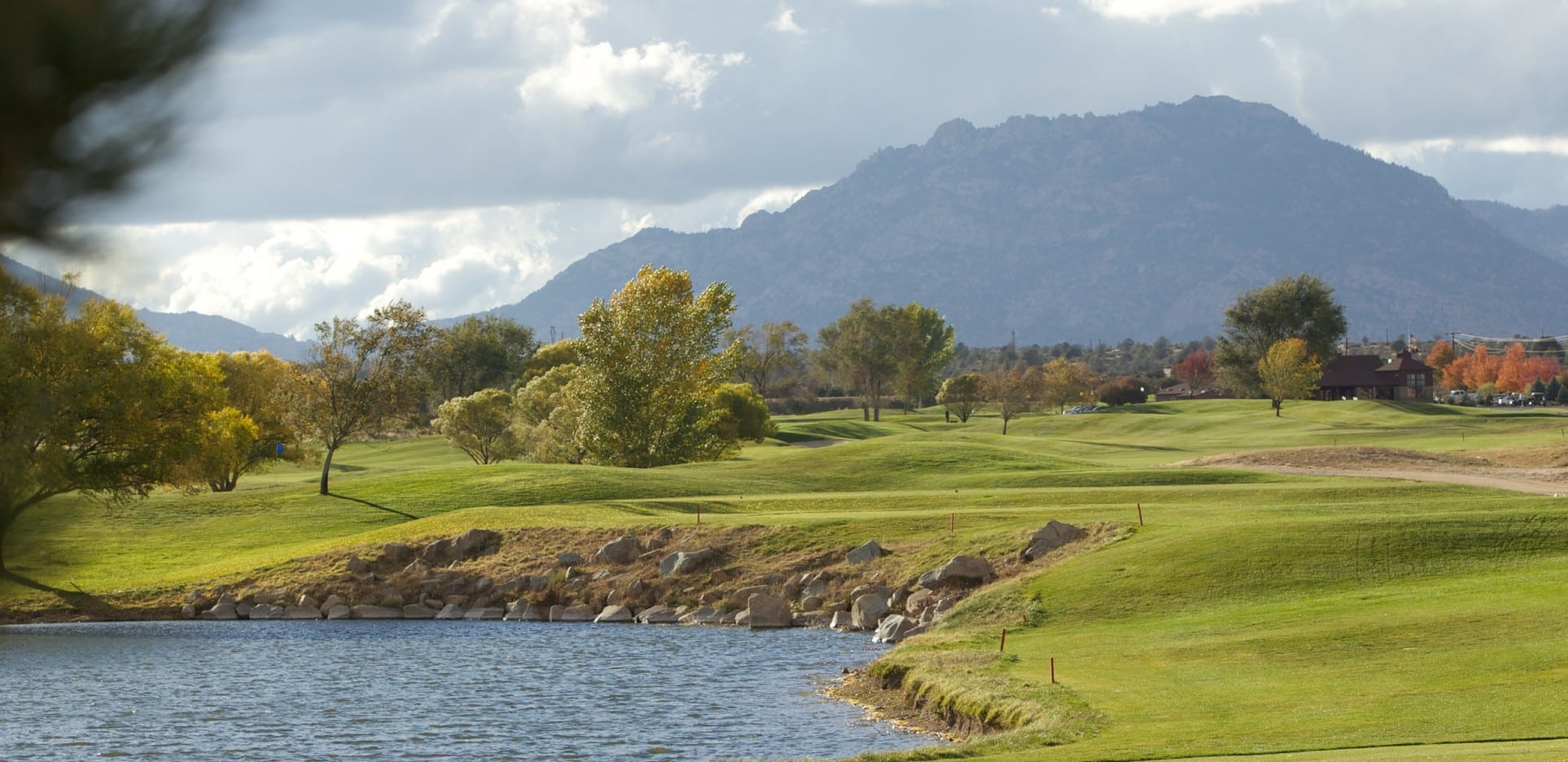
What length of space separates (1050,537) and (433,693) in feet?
50.6

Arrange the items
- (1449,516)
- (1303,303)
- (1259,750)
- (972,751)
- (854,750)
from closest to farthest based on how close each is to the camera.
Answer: (1259,750), (972,751), (854,750), (1449,516), (1303,303)

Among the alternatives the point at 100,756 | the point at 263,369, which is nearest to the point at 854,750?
the point at 100,756

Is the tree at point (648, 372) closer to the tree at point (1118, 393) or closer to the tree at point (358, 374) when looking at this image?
the tree at point (358, 374)

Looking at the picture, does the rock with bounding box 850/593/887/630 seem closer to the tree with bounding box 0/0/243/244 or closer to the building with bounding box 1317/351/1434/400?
the tree with bounding box 0/0/243/244

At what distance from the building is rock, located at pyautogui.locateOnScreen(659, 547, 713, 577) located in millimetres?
111616

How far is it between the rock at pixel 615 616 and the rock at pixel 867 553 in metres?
6.24

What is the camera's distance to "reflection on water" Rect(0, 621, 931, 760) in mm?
22984

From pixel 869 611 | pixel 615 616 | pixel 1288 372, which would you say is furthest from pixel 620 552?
pixel 1288 372

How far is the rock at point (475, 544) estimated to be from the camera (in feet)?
146

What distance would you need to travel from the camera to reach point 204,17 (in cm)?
498

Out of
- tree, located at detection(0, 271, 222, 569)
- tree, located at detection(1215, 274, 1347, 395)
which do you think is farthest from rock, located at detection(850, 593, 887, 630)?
tree, located at detection(1215, 274, 1347, 395)

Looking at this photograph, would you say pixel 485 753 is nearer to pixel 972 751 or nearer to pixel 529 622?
pixel 972 751

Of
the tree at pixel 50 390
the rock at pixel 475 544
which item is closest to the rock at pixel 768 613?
the rock at pixel 475 544

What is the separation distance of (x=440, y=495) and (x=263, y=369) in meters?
24.0
